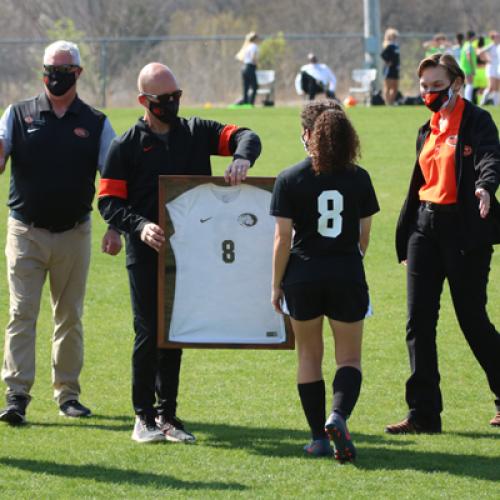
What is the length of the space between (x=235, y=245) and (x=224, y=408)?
4.84 ft

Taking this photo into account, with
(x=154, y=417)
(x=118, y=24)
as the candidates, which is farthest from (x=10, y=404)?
(x=118, y=24)

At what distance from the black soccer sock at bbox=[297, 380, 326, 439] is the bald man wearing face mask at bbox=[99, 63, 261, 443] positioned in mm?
789

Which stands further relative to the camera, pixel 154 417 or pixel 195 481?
pixel 154 417

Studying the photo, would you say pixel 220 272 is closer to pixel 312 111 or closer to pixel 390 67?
pixel 312 111

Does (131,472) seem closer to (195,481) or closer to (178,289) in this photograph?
(195,481)

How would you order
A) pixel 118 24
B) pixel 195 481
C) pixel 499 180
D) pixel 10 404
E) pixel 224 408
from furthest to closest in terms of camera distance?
pixel 118 24, pixel 224 408, pixel 10 404, pixel 499 180, pixel 195 481

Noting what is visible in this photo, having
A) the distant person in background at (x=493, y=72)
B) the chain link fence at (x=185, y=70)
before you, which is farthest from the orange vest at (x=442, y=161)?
the chain link fence at (x=185, y=70)

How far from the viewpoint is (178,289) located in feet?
23.6

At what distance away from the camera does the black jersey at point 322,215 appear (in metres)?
6.44

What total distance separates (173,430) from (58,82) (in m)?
2.19

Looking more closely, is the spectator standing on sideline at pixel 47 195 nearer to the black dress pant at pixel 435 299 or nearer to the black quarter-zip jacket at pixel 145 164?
the black quarter-zip jacket at pixel 145 164

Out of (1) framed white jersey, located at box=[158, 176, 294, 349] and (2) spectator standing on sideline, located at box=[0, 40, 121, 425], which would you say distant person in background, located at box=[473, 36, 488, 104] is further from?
(1) framed white jersey, located at box=[158, 176, 294, 349]

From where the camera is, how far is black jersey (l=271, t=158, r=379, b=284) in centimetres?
644

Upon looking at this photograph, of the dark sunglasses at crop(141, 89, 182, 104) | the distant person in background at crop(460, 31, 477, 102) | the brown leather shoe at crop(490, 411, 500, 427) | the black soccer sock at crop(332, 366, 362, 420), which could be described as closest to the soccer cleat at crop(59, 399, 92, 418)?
the black soccer sock at crop(332, 366, 362, 420)
